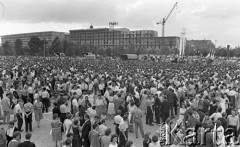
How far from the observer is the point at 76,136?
25.7 ft

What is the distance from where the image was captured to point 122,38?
144 m

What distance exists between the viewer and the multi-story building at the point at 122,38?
13310 centimetres

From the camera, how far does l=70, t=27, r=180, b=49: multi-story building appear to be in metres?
133

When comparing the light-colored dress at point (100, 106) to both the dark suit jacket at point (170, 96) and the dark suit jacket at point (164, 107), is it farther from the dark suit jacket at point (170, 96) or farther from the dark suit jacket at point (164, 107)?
the dark suit jacket at point (170, 96)

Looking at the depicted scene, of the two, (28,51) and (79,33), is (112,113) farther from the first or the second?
(79,33)

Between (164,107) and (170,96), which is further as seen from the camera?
(170,96)

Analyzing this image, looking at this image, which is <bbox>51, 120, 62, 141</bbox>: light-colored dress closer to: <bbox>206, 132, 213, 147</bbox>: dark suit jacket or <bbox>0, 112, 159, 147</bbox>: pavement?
<bbox>0, 112, 159, 147</bbox>: pavement

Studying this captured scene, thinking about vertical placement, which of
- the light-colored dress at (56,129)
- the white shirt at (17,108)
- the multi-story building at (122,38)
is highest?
the multi-story building at (122,38)

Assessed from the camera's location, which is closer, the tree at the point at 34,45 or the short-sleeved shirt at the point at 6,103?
the short-sleeved shirt at the point at 6,103

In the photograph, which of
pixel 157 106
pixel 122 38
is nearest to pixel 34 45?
pixel 122 38

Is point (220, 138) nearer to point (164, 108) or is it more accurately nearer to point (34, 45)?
point (164, 108)

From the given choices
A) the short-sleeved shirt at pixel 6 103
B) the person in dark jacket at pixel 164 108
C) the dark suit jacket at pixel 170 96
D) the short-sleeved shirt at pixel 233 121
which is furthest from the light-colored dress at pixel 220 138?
the short-sleeved shirt at pixel 6 103

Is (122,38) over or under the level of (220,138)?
over

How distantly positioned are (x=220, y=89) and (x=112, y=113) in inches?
255
